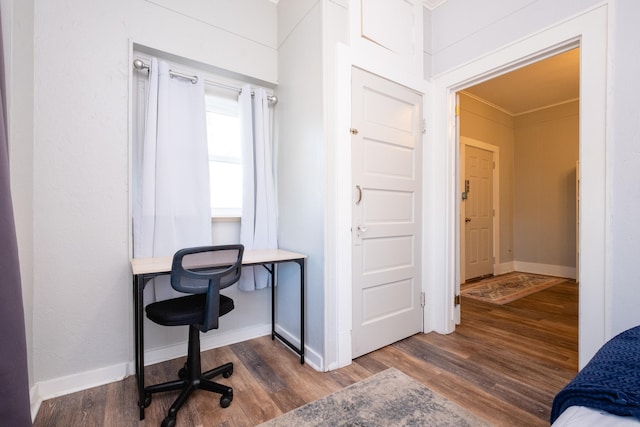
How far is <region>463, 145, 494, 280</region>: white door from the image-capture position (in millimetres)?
4625

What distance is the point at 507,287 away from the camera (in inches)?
164

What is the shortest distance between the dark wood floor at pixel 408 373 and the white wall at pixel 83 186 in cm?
26

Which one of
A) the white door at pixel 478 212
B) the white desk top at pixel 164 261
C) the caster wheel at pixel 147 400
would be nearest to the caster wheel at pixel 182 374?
the caster wheel at pixel 147 400

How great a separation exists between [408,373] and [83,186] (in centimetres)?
240

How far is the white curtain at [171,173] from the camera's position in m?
2.02

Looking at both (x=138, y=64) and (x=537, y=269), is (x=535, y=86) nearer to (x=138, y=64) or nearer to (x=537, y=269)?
(x=537, y=269)

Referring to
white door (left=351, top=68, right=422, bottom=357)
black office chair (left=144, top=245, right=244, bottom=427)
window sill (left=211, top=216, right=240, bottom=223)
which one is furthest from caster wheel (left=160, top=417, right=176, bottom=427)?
window sill (left=211, top=216, right=240, bottom=223)

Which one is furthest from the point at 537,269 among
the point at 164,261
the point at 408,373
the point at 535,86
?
the point at 164,261

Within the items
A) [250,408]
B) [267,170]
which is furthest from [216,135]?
[250,408]

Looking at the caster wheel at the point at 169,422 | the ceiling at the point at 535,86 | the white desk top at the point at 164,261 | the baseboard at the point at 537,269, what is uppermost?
the ceiling at the point at 535,86

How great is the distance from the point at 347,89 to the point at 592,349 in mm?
2193

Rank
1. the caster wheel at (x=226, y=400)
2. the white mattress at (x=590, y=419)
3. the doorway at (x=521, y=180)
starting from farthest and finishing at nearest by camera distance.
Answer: the doorway at (x=521, y=180) < the caster wheel at (x=226, y=400) < the white mattress at (x=590, y=419)

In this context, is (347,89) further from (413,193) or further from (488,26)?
(488,26)

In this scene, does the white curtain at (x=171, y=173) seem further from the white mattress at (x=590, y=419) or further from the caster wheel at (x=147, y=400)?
the white mattress at (x=590, y=419)
